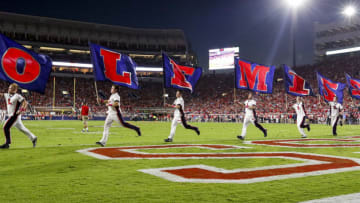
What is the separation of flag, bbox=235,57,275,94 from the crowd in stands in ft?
80.4

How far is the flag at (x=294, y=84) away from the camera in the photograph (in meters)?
16.5

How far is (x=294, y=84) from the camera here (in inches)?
659

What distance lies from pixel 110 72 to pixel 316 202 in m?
8.58

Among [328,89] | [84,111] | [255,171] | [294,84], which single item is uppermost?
[294,84]

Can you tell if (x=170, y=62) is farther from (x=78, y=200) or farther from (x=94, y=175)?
(x=78, y=200)

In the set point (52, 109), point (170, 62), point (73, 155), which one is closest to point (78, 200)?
point (73, 155)

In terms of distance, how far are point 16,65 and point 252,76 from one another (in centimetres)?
981

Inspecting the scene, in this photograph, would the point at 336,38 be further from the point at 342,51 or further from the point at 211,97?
the point at 211,97

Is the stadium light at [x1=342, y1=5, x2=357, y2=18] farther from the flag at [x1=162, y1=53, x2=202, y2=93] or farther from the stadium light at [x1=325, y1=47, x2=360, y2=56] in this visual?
the flag at [x1=162, y1=53, x2=202, y2=93]

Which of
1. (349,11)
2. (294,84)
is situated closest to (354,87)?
(294,84)

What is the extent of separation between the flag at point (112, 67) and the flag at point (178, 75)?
1.62 meters

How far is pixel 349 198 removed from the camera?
363 cm

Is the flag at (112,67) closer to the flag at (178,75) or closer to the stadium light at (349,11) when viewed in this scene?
the flag at (178,75)

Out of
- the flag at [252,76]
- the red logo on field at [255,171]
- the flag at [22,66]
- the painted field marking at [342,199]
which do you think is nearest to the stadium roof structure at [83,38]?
the flag at [252,76]
